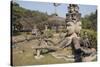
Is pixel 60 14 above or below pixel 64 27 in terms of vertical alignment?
above

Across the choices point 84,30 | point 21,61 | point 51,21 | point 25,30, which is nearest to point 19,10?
point 25,30

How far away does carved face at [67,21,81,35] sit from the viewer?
7.36ft

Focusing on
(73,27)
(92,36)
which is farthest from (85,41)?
(73,27)

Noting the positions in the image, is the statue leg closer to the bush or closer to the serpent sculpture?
the serpent sculpture

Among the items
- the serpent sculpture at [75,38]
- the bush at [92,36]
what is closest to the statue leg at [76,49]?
the serpent sculpture at [75,38]

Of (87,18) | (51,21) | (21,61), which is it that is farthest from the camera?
(87,18)

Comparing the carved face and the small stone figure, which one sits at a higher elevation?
the carved face

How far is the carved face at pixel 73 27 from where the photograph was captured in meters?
2.24

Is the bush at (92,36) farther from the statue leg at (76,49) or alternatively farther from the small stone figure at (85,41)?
the statue leg at (76,49)

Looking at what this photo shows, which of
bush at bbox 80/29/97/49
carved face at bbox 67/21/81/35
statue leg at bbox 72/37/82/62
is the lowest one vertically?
statue leg at bbox 72/37/82/62

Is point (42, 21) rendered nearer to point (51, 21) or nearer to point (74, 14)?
point (51, 21)

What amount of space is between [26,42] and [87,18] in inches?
30.1

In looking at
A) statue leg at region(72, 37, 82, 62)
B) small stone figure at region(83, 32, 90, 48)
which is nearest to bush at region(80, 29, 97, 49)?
small stone figure at region(83, 32, 90, 48)

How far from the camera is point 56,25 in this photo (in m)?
2.20
